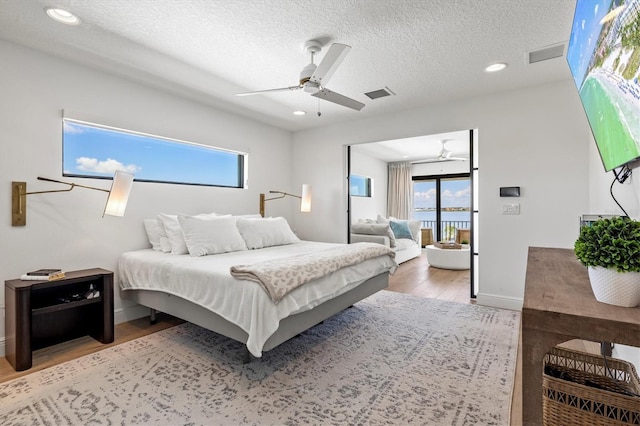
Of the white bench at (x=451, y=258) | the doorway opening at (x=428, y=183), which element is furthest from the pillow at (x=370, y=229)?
the white bench at (x=451, y=258)

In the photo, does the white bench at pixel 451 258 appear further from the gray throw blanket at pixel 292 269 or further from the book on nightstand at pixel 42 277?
the book on nightstand at pixel 42 277

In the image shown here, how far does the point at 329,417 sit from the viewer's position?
65.4 inches

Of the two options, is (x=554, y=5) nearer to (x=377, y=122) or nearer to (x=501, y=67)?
(x=501, y=67)

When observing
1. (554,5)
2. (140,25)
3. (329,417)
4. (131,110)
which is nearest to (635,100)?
(554,5)

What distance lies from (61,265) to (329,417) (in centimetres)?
268

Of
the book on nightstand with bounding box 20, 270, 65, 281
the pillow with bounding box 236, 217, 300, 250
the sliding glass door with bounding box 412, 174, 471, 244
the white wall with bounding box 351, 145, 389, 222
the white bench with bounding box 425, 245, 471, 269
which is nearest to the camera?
the book on nightstand with bounding box 20, 270, 65, 281

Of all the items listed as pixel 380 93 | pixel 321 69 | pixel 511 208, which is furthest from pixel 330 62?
pixel 511 208

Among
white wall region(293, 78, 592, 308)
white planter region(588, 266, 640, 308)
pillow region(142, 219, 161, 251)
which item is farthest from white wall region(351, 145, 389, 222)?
white planter region(588, 266, 640, 308)

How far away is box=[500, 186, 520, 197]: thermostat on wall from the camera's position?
3.36m

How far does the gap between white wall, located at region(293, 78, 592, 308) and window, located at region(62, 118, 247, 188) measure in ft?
8.52

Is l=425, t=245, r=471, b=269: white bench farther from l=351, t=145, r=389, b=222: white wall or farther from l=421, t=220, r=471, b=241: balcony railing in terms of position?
l=421, t=220, r=471, b=241: balcony railing

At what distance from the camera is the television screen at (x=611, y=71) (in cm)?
92

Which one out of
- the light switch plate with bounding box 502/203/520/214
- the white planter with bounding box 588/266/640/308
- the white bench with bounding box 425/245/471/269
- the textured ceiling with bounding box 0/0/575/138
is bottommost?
the white bench with bounding box 425/245/471/269

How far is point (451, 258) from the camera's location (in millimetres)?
5512
